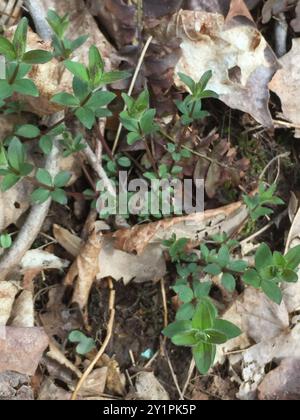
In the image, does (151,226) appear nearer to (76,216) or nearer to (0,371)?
(76,216)

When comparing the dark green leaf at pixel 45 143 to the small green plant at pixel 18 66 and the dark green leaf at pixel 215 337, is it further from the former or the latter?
the dark green leaf at pixel 215 337

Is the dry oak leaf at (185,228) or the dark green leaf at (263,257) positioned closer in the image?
the dark green leaf at (263,257)

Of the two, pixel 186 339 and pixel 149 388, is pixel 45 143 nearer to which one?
pixel 186 339

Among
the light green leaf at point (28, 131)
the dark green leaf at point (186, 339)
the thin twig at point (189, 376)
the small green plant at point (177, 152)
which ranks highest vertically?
the light green leaf at point (28, 131)

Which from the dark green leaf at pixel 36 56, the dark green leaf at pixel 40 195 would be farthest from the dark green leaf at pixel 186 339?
the dark green leaf at pixel 36 56

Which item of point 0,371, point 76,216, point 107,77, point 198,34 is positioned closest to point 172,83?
point 198,34

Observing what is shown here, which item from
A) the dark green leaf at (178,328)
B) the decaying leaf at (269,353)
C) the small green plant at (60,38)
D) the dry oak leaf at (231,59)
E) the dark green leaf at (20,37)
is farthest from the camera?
the dry oak leaf at (231,59)

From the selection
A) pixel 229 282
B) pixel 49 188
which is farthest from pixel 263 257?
pixel 49 188
